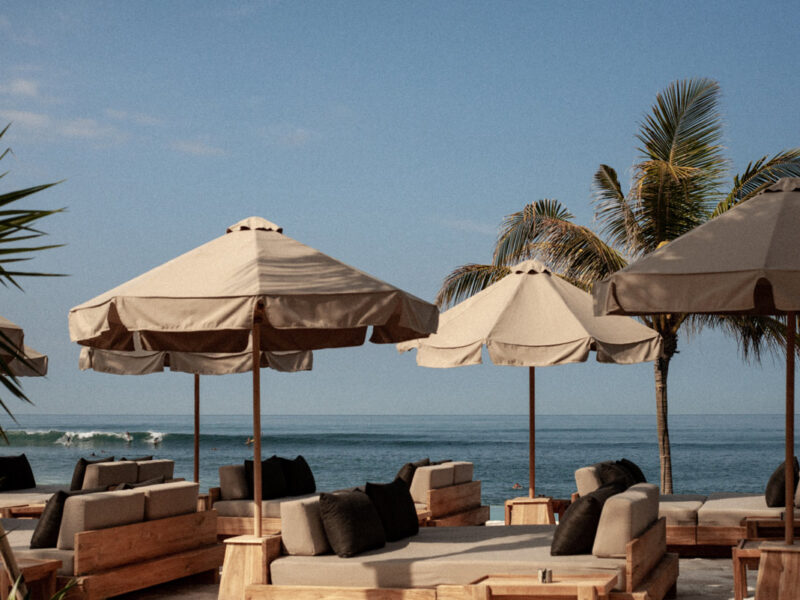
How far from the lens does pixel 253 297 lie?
571 cm

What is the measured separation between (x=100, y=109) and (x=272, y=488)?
5375 cm

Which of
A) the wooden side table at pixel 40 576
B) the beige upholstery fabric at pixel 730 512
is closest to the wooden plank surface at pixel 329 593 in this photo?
the wooden side table at pixel 40 576

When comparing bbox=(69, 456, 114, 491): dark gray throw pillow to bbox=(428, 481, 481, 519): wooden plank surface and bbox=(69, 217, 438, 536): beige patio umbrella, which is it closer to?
bbox=(428, 481, 481, 519): wooden plank surface

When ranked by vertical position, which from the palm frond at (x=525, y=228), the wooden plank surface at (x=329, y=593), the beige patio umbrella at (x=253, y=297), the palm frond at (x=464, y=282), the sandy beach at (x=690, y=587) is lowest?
the sandy beach at (x=690, y=587)

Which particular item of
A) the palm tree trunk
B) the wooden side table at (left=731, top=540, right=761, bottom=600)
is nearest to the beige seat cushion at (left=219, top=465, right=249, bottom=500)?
the wooden side table at (left=731, top=540, right=761, bottom=600)

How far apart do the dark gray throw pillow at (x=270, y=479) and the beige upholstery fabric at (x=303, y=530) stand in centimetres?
337

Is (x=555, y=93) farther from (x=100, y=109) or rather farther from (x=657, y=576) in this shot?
(x=657, y=576)

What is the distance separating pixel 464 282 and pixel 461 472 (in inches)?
212

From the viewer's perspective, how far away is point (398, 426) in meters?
70.9

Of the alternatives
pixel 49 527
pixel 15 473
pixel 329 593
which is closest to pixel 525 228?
pixel 15 473

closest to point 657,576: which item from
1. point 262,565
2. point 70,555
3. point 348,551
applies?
point 348,551

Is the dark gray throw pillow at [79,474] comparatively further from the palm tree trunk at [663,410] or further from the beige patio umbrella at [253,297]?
the palm tree trunk at [663,410]

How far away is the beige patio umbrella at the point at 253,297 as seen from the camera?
5.75m

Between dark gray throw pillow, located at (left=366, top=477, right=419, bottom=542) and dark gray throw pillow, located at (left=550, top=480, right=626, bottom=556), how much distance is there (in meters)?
1.15
